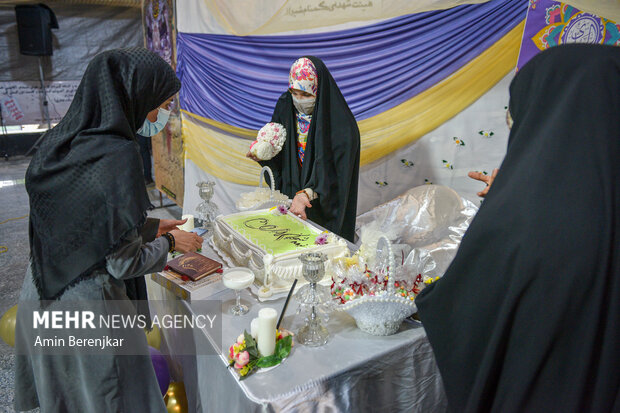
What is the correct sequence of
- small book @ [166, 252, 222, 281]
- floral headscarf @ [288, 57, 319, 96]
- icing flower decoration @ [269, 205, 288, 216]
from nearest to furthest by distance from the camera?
small book @ [166, 252, 222, 281] → icing flower decoration @ [269, 205, 288, 216] → floral headscarf @ [288, 57, 319, 96]

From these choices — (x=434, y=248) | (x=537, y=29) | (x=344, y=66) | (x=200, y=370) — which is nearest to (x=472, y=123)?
(x=537, y=29)

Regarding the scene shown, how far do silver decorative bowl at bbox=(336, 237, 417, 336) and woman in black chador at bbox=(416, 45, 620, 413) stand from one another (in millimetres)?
278

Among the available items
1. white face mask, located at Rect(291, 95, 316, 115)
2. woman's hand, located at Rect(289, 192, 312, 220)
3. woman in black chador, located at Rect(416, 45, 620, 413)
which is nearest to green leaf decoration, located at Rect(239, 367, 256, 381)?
woman in black chador, located at Rect(416, 45, 620, 413)

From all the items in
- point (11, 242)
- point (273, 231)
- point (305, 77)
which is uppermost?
point (305, 77)

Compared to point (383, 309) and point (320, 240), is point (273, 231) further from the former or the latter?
point (383, 309)

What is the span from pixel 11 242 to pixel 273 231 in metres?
4.00

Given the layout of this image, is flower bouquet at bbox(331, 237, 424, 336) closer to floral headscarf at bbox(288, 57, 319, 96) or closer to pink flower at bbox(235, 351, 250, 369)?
pink flower at bbox(235, 351, 250, 369)

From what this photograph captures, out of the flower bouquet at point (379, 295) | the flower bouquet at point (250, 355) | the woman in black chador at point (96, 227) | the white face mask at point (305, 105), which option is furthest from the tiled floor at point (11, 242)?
the white face mask at point (305, 105)

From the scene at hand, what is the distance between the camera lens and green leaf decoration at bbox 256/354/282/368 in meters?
1.20

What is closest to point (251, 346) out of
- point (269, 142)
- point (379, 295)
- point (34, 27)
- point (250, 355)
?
point (250, 355)

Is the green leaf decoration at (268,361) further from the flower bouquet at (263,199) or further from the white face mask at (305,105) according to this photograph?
the white face mask at (305,105)

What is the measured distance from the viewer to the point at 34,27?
316 inches

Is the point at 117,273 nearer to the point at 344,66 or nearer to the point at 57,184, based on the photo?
the point at 57,184

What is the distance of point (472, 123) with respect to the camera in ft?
→ 8.87
